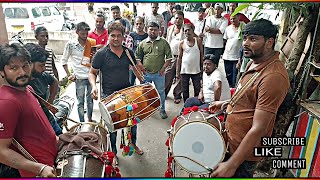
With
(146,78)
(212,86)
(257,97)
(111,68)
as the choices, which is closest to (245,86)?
(257,97)

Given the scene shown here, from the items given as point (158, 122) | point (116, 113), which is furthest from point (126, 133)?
point (158, 122)

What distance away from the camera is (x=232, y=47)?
4668mm

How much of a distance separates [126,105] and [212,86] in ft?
3.49

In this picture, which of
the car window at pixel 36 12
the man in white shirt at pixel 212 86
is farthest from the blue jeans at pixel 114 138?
the car window at pixel 36 12

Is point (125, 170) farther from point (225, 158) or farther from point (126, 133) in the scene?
point (225, 158)

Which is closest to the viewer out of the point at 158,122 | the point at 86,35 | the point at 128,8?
the point at 86,35

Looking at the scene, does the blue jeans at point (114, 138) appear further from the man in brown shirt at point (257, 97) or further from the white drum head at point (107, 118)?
the man in brown shirt at point (257, 97)

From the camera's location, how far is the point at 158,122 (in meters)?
4.16

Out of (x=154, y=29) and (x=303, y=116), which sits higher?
(x=154, y=29)

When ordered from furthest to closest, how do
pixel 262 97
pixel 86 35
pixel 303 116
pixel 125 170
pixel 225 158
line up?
pixel 86 35 → pixel 125 170 → pixel 303 116 → pixel 225 158 → pixel 262 97

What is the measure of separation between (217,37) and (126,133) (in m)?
2.69

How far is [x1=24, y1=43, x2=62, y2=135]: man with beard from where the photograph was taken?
2.50m

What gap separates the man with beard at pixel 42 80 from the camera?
250 centimetres

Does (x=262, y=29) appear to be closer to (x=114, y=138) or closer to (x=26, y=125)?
(x=26, y=125)
